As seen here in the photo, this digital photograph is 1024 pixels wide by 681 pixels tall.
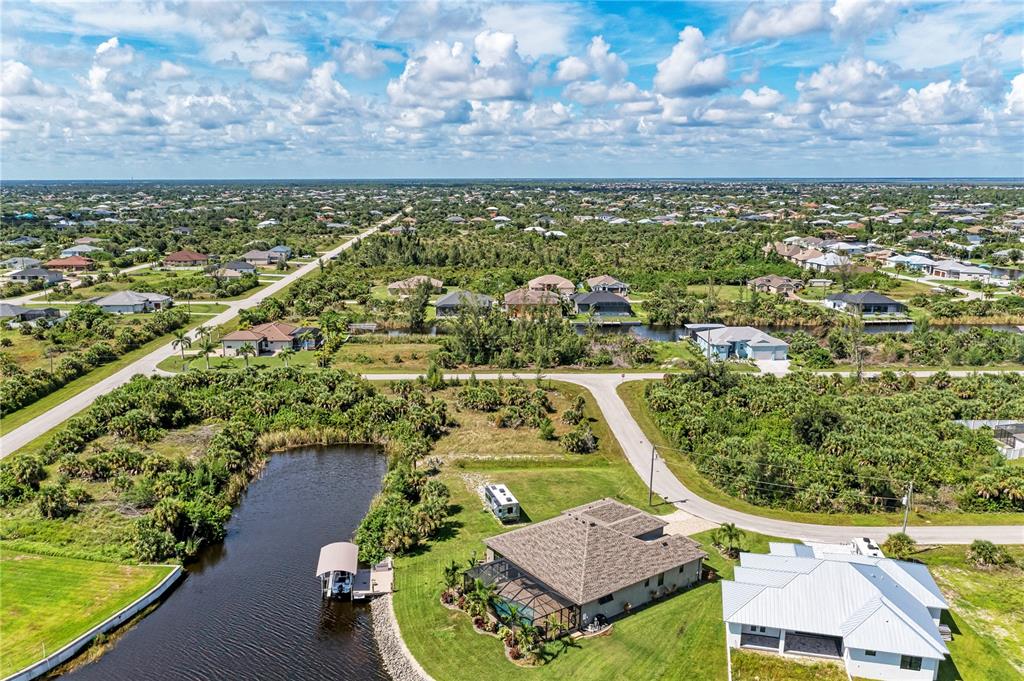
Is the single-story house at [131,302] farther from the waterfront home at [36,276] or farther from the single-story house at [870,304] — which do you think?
the single-story house at [870,304]

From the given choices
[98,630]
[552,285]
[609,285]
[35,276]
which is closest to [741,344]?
[609,285]

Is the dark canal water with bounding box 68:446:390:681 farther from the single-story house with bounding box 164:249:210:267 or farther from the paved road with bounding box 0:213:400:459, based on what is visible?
the single-story house with bounding box 164:249:210:267

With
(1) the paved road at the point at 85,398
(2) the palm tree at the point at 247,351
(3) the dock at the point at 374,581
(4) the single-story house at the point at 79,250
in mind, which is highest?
(4) the single-story house at the point at 79,250

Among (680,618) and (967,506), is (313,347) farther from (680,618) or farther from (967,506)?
(967,506)

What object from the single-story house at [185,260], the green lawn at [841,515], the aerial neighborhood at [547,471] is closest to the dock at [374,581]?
the aerial neighborhood at [547,471]

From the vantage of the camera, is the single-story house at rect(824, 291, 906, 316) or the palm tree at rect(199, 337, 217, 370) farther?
the single-story house at rect(824, 291, 906, 316)

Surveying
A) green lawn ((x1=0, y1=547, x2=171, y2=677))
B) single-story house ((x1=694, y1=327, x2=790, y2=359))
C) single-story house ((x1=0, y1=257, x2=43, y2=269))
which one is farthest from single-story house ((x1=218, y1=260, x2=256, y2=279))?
green lawn ((x1=0, y1=547, x2=171, y2=677))
